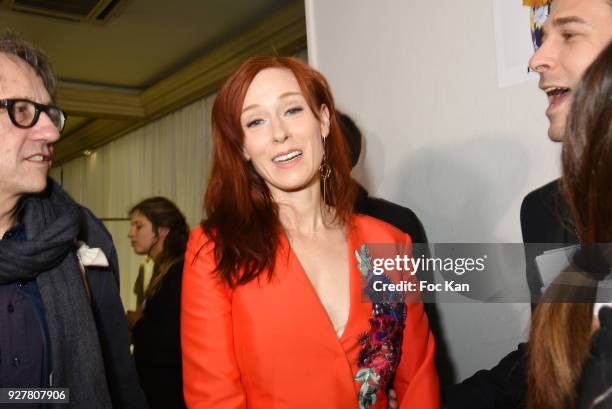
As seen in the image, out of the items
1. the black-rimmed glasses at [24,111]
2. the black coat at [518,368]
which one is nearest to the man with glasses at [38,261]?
the black-rimmed glasses at [24,111]

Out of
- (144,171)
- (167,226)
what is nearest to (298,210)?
(167,226)

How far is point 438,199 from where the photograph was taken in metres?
1.76

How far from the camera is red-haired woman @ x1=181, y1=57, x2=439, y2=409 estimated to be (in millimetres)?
1184

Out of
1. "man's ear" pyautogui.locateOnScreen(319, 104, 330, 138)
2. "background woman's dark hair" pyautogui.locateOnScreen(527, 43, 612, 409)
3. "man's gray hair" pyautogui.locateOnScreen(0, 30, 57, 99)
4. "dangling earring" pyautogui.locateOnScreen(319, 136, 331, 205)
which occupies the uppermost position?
"man's gray hair" pyautogui.locateOnScreen(0, 30, 57, 99)

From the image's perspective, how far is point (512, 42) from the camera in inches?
59.3

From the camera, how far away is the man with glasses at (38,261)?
1.29 m

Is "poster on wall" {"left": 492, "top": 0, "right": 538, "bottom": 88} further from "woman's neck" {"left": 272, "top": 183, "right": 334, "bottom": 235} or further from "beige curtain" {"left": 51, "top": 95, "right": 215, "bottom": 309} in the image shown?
"beige curtain" {"left": 51, "top": 95, "right": 215, "bottom": 309}

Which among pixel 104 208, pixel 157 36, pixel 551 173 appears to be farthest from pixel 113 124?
pixel 551 173

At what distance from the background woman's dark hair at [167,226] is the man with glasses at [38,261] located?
1.36m

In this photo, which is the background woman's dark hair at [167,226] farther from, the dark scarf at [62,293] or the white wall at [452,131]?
the dark scarf at [62,293]

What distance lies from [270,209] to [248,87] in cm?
29

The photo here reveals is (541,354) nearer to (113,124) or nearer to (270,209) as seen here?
(270,209)

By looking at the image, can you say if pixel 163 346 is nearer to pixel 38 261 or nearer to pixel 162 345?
pixel 162 345

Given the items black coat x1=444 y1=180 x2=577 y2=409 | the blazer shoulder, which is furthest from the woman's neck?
black coat x1=444 y1=180 x2=577 y2=409
